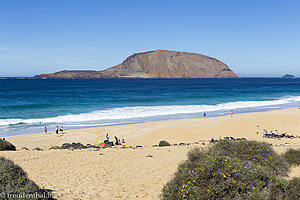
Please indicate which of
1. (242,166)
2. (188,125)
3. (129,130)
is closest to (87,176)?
(242,166)

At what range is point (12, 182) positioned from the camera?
17.6 ft

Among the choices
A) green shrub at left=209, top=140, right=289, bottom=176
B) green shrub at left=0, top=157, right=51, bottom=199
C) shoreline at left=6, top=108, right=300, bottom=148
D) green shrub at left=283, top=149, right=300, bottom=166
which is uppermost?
green shrub at left=0, top=157, right=51, bottom=199

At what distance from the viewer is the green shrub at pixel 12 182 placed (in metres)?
5.13

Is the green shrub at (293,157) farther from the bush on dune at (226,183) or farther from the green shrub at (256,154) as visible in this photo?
the bush on dune at (226,183)

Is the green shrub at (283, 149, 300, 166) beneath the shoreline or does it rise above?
above

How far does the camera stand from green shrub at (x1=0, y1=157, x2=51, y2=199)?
202 inches

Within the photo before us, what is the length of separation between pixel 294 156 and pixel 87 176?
828cm

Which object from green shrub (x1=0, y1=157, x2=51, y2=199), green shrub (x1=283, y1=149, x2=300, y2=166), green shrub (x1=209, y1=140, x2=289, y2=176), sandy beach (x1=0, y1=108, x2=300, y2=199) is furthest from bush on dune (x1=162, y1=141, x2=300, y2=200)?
green shrub (x1=283, y1=149, x2=300, y2=166)

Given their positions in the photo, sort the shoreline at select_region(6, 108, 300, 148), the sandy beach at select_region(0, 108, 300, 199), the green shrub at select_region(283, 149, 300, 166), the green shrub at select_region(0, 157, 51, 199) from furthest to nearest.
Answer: the shoreline at select_region(6, 108, 300, 148), the green shrub at select_region(283, 149, 300, 166), the sandy beach at select_region(0, 108, 300, 199), the green shrub at select_region(0, 157, 51, 199)

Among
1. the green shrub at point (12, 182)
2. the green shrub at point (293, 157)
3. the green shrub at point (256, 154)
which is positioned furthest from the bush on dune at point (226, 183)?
the green shrub at point (293, 157)

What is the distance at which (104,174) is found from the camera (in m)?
9.50

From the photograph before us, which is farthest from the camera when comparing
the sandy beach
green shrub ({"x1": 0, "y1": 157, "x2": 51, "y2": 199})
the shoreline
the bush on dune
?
the shoreline

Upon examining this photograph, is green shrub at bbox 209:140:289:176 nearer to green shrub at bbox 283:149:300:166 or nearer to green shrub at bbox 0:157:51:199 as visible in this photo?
green shrub at bbox 283:149:300:166

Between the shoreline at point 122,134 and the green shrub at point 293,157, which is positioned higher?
the green shrub at point 293,157
